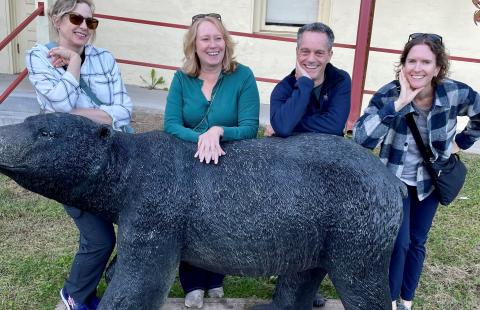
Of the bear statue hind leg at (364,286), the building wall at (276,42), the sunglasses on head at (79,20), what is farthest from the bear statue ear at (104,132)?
the building wall at (276,42)

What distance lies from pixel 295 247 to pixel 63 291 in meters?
1.58

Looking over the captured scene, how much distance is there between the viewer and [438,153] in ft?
9.06

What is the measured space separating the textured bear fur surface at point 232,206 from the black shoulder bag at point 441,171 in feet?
1.64

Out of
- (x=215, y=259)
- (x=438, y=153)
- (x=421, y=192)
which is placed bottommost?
(x=215, y=259)

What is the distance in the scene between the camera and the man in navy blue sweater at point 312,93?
7.97ft

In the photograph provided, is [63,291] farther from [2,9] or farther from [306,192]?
[2,9]

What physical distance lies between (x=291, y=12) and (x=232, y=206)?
590cm

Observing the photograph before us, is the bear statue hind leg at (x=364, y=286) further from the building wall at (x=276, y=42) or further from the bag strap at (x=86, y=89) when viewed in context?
the building wall at (x=276, y=42)

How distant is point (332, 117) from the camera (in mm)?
2508

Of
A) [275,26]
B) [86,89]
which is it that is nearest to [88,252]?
[86,89]

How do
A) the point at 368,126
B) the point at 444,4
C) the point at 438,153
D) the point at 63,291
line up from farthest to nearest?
the point at 444,4, the point at 63,291, the point at 438,153, the point at 368,126

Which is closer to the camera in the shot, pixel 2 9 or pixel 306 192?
pixel 306 192

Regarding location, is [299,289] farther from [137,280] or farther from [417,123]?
[417,123]

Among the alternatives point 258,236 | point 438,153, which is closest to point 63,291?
point 258,236
